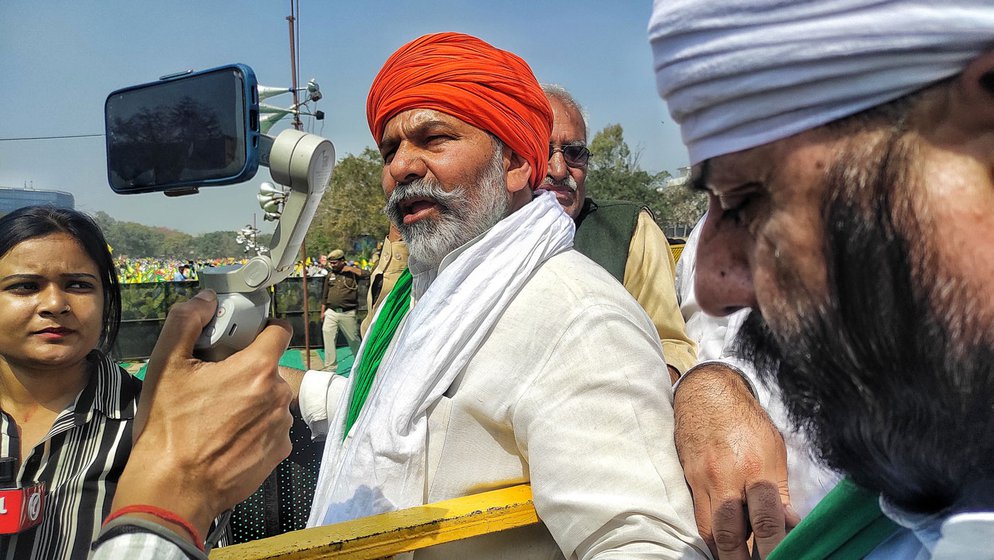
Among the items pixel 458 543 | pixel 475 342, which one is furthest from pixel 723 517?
pixel 475 342

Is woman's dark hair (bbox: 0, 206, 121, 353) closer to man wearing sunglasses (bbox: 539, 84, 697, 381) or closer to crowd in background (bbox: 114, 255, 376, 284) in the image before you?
man wearing sunglasses (bbox: 539, 84, 697, 381)

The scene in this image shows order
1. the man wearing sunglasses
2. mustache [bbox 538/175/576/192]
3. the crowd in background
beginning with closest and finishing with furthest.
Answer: the man wearing sunglasses → mustache [bbox 538/175/576/192] → the crowd in background

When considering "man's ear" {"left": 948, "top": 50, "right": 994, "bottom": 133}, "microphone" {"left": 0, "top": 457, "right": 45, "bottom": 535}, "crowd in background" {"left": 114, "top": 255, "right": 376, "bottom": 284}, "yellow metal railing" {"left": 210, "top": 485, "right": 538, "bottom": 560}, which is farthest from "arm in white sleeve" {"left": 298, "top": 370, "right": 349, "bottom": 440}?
"crowd in background" {"left": 114, "top": 255, "right": 376, "bottom": 284}

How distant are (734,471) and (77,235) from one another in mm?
2313

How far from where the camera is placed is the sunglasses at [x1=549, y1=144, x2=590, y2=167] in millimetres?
3650

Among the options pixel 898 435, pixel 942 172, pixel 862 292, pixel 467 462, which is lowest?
pixel 467 462

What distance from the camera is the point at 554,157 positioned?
11.8 ft

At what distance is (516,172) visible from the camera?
2408 mm

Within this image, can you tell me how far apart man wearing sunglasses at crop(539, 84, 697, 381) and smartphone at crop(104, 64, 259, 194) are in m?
2.06

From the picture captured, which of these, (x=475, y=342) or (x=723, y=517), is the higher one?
(x=475, y=342)

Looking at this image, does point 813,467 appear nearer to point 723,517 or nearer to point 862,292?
point 723,517

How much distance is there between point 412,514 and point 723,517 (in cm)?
68

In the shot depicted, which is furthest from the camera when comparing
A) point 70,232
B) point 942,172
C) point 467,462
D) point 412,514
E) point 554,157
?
point 554,157

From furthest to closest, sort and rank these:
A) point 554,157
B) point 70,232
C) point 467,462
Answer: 1. point 554,157
2. point 70,232
3. point 467,462
